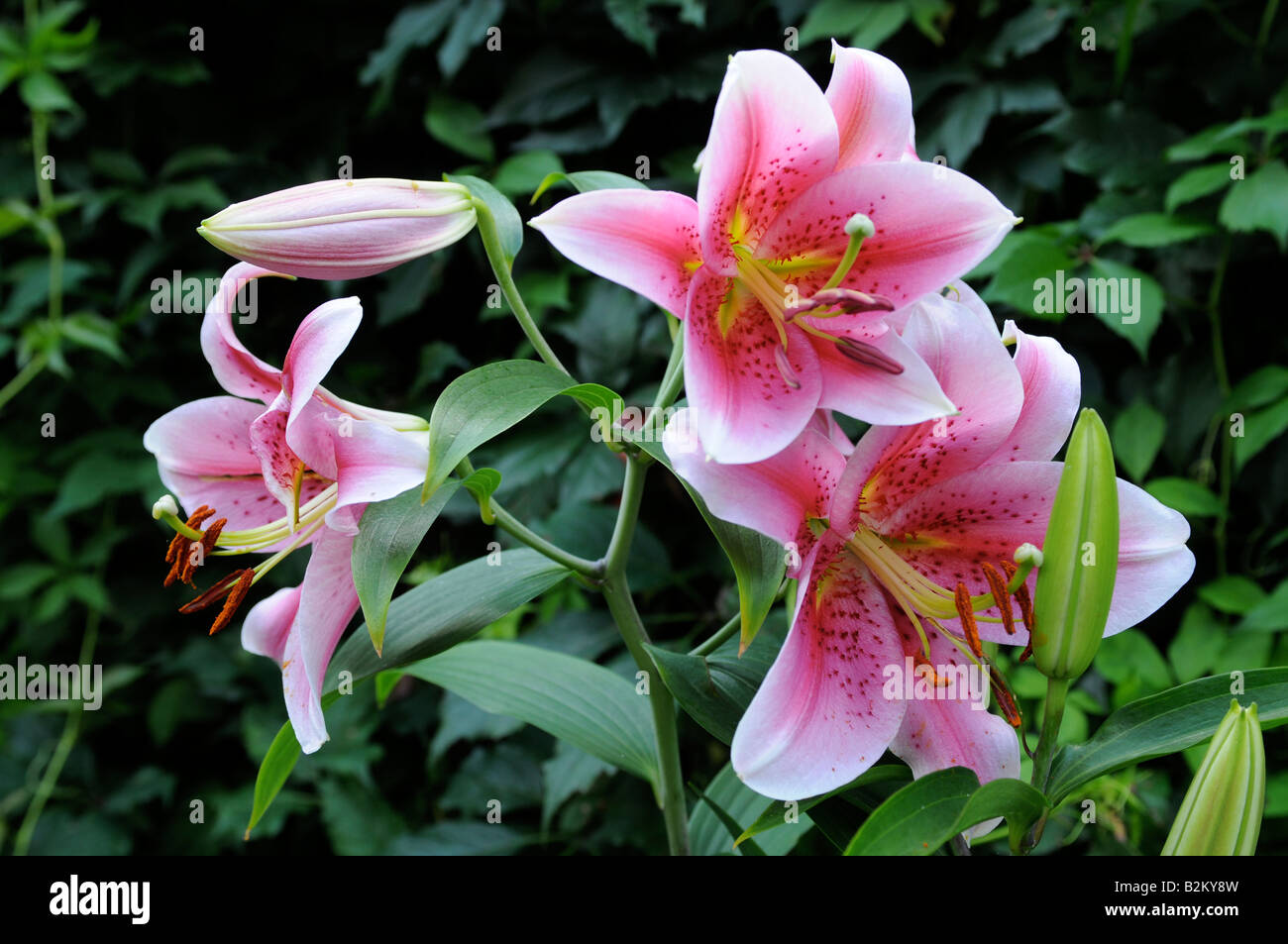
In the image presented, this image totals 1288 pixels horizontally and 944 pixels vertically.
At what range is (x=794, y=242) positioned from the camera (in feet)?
1.49

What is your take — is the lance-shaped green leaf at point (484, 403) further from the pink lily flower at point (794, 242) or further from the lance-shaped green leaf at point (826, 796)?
the lance-shaped green leaf at point (826, 796)

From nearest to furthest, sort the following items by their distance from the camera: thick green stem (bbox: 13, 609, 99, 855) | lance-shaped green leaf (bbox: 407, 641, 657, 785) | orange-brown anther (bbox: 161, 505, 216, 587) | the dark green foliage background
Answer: orange-brown anther (bbox: 161, 505, 216, 587) → lance-shaped green leaf (bbox: 407, 641, 657, 785) → the dark green foliage background → thick green stem (bbox: 13, 609, 99, 855)

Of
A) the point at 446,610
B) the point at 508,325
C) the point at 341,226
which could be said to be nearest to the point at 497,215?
the point at 341,226

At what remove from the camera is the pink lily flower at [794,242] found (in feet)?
1.30

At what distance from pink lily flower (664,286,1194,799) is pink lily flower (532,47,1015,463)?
0.05 feet

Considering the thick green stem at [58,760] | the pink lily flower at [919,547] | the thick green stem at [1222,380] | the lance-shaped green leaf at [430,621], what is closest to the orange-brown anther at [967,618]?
the pink lily flower at [919,547]

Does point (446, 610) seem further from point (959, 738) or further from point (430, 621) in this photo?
point (959, 738)

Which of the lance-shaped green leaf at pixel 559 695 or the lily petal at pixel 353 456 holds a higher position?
the lily petal at pixel 353 456

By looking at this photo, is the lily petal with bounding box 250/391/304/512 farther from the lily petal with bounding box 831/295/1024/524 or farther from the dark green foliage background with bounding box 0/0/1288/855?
the dark green foliage background with bounding box 0/0/1288/855

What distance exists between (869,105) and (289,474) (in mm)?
296

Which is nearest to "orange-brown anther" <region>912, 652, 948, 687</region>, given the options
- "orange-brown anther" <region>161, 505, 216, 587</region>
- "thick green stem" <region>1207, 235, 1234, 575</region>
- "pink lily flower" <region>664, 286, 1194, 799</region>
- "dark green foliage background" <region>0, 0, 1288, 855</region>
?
"pink lily flower" <region>664, 286, 1194, 799</region>

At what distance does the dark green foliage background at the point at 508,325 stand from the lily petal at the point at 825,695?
45cm

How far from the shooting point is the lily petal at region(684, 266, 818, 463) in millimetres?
377
